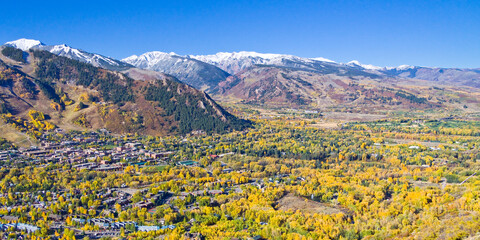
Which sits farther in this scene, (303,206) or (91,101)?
(91,101)

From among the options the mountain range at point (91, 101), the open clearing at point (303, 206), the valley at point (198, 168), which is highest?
the mountain range at point (91, 101)

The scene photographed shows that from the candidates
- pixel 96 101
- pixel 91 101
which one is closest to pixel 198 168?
pixel 91 101

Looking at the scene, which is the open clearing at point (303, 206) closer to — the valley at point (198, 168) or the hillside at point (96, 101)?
the valley at point (198, 168)

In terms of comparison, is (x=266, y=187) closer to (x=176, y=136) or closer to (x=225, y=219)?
(x=225, y=219)

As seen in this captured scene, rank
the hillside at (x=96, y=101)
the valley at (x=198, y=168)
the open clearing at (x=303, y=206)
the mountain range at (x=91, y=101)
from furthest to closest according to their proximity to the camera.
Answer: the hillside at (x=96, y=101) < the mountain range at (x=91, y=101) < the open clearing at (x=303, y=206) < the valley at (x=198, y=168)

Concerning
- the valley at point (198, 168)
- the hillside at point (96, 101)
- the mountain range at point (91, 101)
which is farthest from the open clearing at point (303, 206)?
the hillside at point (96, 101)

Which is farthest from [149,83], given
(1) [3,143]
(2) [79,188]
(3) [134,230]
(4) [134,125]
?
(3) [134,230]

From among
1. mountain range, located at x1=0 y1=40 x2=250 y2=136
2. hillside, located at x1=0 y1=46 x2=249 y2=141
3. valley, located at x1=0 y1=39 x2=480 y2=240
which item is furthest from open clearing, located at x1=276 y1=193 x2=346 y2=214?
hillside, located at x1=0 y1=46 x2=249 y2=141

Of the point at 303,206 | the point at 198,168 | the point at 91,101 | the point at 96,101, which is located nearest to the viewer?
the point at 303,206

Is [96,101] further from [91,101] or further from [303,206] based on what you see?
[303,206]
